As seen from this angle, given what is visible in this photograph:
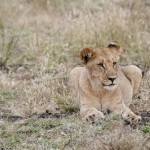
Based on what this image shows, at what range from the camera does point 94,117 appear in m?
5.97

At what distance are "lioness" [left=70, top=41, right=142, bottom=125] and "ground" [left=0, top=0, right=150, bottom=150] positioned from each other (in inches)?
4.8

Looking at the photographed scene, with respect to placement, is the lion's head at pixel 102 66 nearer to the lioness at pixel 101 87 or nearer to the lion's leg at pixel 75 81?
the lioness at pixel 101 87

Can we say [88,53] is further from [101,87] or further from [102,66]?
[101,87]

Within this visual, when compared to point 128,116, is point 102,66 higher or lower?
higher

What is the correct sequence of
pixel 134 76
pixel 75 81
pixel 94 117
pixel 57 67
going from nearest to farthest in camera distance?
pixel 94 117 → pixel 75 81 → pixel 134 76 → pixel 57 67

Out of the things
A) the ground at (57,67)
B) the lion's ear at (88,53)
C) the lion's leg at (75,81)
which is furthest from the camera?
the lion's leg at (75,81)

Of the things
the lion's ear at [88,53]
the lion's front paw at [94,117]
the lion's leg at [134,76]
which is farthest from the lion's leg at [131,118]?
the lion's leg at [134,76]

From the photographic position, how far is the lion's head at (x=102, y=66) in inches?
234

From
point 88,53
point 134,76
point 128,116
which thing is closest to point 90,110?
point 128,116

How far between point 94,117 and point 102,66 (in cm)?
45

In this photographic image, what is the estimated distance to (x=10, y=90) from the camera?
7355 mm

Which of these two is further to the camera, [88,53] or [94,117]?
[88,53]

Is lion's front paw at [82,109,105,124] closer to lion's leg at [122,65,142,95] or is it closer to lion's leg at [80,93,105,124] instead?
lion's leg at [80,93,105,124]

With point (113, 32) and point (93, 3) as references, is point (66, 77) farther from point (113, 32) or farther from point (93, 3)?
point (93, 3)
